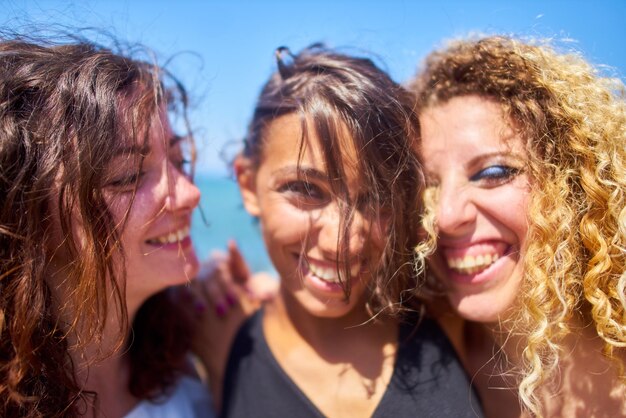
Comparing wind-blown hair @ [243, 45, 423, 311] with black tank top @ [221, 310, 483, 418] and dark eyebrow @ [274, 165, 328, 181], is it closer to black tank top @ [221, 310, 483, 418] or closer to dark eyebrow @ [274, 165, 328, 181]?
dark eyebrow @ [274, 165, 328, 181]

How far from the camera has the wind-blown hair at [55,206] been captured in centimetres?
166

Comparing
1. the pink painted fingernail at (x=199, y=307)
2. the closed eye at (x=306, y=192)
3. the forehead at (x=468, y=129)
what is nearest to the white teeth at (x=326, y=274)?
the closed eye at (x=306, y=192)

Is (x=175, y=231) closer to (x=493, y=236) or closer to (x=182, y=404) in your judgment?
(x=182, y=404)

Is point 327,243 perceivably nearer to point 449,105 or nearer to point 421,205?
point 421,205

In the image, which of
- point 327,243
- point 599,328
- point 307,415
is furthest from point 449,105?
point 307,415

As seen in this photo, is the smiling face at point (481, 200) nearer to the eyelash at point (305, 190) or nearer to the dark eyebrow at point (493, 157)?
the dark eyebrow at point (493, 157)

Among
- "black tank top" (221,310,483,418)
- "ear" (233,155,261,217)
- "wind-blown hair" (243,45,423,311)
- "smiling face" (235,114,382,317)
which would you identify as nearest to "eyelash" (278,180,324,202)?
"smiling face" (235,114,382,317)

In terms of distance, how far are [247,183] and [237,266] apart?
0.89 meters

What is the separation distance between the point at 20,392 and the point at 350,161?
154cm

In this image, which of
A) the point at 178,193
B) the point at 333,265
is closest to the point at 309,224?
the point at 333,265

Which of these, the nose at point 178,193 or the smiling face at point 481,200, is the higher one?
the smiling face at point 481,200

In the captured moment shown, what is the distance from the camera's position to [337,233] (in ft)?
6.59

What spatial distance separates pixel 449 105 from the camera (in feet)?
7.22

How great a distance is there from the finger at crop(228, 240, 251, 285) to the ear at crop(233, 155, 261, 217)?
77 centimetres
